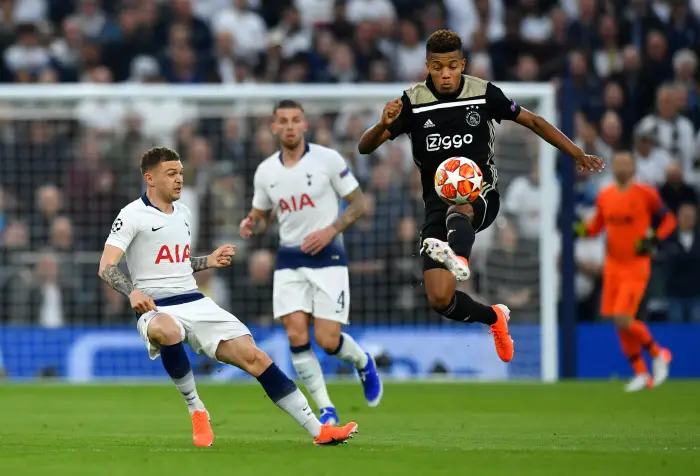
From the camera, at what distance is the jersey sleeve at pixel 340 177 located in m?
11.2

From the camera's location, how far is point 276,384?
28.3ft

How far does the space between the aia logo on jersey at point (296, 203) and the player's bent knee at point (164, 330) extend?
274cm

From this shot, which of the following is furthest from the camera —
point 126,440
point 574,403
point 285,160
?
point 574,403

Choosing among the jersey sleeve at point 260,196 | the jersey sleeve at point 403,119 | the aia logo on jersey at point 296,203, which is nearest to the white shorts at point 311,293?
the aia logo on jersey at point 296,203

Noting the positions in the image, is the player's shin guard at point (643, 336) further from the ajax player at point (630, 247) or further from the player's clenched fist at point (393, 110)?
the player's clenched fist at point (393, 110)

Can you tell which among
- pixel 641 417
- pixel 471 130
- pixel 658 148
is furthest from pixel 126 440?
pixel 658 148

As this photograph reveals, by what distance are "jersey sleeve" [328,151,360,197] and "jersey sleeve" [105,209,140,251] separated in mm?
2731

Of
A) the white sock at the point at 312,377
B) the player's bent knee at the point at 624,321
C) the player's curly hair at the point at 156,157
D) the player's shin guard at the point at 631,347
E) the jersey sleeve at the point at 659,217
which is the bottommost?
the player's shin guard at the point at 631,347

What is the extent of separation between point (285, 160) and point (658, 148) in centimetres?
882

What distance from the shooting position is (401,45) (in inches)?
809

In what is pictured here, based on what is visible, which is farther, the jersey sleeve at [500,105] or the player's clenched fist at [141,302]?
the jersey sleeve at [500,105]

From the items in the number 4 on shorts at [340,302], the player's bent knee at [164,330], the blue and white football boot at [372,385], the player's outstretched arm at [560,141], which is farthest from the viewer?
the blue and white football boot at [372,385]

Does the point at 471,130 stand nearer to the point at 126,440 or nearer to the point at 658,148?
the point at 126,440

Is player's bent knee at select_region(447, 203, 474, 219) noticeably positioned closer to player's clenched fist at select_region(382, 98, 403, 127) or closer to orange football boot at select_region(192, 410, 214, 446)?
player's clenched fist at select_region(382, 98, 403, 127)
